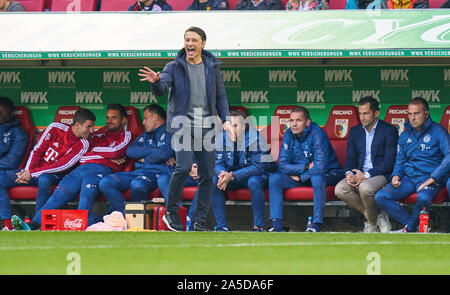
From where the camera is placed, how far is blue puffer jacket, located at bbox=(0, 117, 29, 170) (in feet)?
35.5

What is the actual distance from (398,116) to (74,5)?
427 centimetres

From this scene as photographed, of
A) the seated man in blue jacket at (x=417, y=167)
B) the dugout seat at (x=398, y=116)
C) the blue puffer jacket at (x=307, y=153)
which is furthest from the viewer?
the dugout seat at (x=398, y=116)

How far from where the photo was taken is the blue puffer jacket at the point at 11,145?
1083 cm

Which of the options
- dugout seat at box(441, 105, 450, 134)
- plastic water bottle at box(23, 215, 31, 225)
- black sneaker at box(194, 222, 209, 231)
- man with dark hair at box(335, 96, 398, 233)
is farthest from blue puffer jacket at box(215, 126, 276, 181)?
plastic water bottle at box(23, 215, 31, 225)

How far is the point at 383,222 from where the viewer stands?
975cm

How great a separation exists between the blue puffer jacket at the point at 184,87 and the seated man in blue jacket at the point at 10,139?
3471 millimetres

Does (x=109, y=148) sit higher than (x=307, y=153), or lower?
higher

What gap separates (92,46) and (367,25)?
3.08 metres

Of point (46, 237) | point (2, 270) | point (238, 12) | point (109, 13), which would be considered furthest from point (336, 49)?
point (2, 270)

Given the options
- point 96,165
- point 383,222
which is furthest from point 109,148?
point 383,222

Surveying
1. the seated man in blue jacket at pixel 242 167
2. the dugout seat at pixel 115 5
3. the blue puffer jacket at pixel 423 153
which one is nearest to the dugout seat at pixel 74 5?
the dugout seat at pixel 115 5

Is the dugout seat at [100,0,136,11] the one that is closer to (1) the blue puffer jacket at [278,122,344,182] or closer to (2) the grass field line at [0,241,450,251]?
(1) the blue puffer jacket at [278,122,344,182]

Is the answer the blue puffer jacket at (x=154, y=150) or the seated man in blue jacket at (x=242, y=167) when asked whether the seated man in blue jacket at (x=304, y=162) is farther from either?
the blue puffer jacket at (x=154, y=150)

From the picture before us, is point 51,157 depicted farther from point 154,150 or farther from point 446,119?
point 446,119
